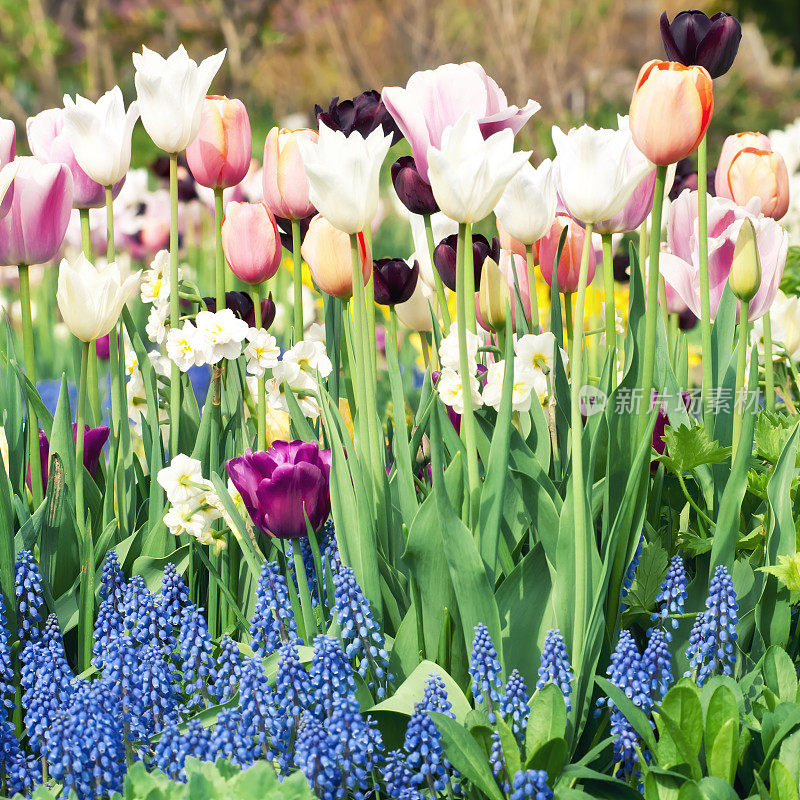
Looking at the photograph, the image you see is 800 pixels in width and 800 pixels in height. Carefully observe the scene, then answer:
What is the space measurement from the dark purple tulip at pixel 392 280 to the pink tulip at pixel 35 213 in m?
0.51

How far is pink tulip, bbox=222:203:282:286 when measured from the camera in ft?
5.29

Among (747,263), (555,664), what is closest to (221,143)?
(747,263)

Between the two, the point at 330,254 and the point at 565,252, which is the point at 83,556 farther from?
the point at 565,252

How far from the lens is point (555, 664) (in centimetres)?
125

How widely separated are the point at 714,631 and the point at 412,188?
78 centimetres

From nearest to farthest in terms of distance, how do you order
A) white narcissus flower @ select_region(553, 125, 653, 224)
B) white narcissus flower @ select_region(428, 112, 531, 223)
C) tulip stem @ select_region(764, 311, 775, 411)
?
white narcissus flower @ select_region(428, 112, 531, 223), white narcissus flower @ select_region(553, 125, 653, 224), tulip stem @ select_region(764, 311, 775, 411)

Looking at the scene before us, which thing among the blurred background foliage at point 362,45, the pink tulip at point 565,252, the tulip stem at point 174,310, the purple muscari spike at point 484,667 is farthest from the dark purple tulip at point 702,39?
the blurred background foliage at point 362,45

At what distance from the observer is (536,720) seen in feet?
3.97

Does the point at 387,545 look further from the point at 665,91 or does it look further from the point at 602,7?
the point at 602,7

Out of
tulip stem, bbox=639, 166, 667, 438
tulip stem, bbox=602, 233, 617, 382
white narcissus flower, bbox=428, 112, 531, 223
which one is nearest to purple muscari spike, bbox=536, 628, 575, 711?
tulip stem, bbox=639, 166, 667, 438

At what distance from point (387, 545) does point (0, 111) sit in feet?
28.8

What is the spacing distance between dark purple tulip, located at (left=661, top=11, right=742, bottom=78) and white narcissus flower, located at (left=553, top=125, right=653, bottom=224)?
0.22 m

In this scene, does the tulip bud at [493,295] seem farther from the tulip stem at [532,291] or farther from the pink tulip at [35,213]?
the pink tulip at [35,213]

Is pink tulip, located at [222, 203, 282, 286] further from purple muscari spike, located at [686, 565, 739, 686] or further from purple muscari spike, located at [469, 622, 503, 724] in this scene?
purple muscari spike, located at [686, 565, 739, 686]
